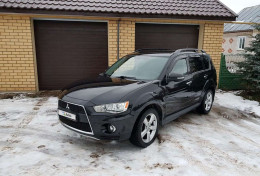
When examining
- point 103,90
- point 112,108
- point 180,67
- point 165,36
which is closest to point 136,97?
point 112,108

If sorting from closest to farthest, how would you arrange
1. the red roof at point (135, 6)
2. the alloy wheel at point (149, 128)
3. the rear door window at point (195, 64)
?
the alloy wheel at point (149, 128), the rear door window at point (195, 64), the red roof at point (135, 6)

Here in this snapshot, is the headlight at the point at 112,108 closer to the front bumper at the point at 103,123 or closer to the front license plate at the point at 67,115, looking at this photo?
the front bumper at the point at 103,123

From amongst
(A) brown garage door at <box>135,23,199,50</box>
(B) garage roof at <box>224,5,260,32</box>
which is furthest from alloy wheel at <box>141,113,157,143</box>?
(B) garage roof at <box>224,5,260,32</box>

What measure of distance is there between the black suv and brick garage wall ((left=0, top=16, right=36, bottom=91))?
398 centimetres

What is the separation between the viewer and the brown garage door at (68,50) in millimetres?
7508

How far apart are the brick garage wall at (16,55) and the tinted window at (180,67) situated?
522 centimetres

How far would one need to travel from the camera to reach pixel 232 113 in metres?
5.86

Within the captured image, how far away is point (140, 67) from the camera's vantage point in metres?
4.39

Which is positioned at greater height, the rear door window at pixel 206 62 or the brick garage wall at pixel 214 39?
the brick garage wall at pixel 214 39

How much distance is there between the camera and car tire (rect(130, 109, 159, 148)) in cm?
346

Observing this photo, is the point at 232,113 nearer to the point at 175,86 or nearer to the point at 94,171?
the point at 175,86

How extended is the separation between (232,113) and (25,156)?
516cm

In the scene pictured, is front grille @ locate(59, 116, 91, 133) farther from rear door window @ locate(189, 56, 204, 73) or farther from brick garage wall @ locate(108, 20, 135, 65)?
brick garage wall @ locate(108, 20, 135, 65)

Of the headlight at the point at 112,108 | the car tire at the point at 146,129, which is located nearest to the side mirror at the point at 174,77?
the car tire at the point at 146,129
